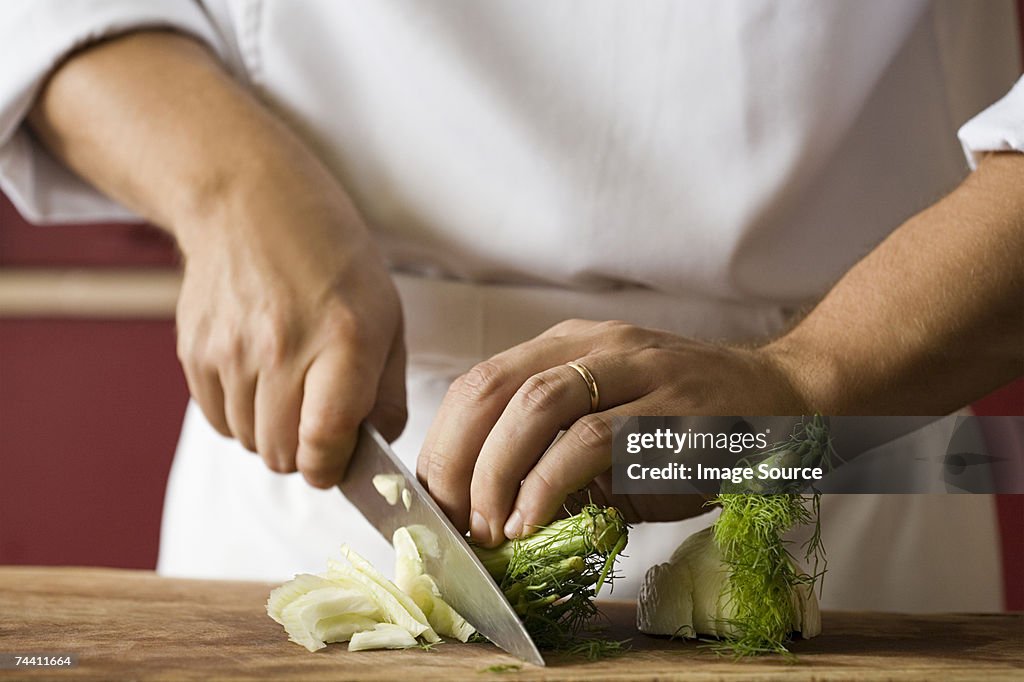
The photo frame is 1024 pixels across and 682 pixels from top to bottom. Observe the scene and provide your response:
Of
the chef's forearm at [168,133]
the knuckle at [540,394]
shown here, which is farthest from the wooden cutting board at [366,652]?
the chef's forearm at [168,133]

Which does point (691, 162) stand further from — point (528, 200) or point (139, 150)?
point (139, 150)

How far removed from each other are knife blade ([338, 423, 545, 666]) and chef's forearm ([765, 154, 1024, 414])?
18cm

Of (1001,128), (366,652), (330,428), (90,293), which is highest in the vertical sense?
(90,293)

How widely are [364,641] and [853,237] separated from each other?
42 cm

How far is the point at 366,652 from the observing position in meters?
0.45

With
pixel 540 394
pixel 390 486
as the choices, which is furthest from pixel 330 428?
pixel 540 394

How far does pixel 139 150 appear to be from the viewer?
2.18ft

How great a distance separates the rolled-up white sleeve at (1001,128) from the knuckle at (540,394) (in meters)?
0.25

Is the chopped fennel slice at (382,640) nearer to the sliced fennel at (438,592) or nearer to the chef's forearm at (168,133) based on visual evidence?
the sliced fennel at (438,592)

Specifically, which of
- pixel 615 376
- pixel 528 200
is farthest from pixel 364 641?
pixel 528 200

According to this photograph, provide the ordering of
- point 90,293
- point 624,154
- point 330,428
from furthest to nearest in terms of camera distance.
→ point 90,293 → point 624,154 → point 330,428

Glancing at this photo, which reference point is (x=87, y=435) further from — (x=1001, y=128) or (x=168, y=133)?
(x=1001, y=128)

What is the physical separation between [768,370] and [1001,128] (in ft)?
0.55

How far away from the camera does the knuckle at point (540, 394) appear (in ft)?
1.46
